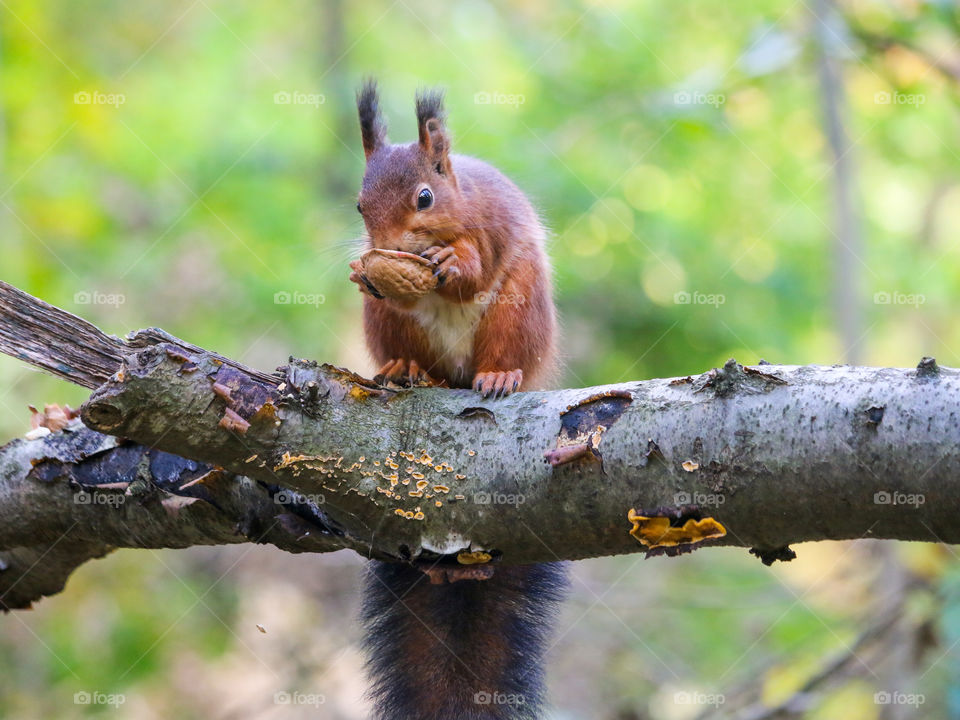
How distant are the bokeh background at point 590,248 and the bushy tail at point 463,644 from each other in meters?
1.15

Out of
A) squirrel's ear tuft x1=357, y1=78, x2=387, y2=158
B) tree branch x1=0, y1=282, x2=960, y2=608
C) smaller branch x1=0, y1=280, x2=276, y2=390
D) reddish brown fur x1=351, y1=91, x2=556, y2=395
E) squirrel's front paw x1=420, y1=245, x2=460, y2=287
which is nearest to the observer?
tree branch x1=0, y1=282, x2=960, y2=608

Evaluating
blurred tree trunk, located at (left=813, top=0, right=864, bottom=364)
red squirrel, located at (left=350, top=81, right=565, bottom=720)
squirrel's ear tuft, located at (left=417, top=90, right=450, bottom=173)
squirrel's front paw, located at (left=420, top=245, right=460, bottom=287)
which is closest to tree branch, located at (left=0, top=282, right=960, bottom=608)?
red squirrel, located at (left=350, top=81, right=565, bottom=720)

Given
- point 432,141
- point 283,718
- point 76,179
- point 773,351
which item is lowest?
point 283,718

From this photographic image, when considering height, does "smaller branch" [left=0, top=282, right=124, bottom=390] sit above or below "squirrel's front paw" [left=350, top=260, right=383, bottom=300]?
above

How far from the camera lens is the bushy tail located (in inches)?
81.2

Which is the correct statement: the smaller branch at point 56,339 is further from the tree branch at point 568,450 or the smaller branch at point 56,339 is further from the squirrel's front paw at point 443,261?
the squirrel's front paw at point 443,261

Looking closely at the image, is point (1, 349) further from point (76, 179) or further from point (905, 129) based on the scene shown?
point (905, 129)

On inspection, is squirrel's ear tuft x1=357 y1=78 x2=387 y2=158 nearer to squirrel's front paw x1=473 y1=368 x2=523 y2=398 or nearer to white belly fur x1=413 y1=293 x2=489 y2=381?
white belly fur x1=413 y1=293 x2=489 y2=381

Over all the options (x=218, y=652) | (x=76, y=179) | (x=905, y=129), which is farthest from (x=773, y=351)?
(x=76, y=179)

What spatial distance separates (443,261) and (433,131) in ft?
1.55

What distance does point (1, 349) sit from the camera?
1.67m

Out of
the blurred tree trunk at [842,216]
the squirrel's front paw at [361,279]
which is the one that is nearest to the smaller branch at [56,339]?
the squirrel's front paw at [361,279]

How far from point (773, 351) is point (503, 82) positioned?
6.29 feet

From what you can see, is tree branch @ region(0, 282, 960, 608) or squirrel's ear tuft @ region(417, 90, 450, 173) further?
squirrel's ear tuft @ region(417, 90, 450, 173)
